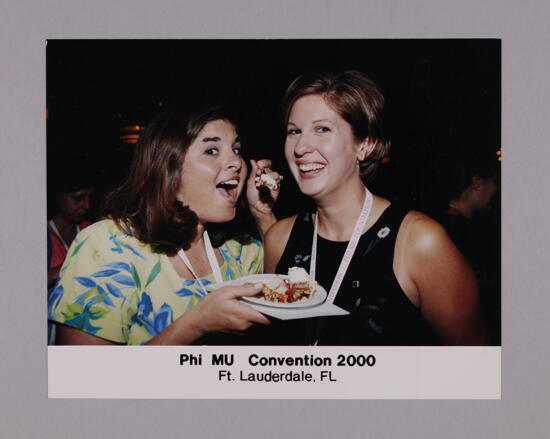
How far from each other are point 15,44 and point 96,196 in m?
0.81

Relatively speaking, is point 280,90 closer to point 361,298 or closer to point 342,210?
point 342,210

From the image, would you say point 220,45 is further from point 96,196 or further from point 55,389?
point 55,389

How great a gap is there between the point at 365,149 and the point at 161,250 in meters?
1.03

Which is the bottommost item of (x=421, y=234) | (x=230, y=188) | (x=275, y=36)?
(x=421, y=234)

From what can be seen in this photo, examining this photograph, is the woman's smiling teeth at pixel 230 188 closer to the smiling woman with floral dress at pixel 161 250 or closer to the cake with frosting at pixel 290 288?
the smiling woman with floral dress at pixel 161 250

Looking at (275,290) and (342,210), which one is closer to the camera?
Result: (275,290)

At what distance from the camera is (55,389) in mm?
2918

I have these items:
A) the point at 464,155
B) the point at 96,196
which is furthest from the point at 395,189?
the point at 96,196

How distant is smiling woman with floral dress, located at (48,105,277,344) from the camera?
2758 mm

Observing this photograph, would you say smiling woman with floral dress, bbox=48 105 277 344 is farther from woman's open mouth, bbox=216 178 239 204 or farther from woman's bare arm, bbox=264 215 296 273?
woman's bare arm, bbox=264 215 296 273

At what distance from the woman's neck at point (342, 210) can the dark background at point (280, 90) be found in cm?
9

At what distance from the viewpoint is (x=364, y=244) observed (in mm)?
2785

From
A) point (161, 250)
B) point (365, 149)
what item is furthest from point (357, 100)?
point (161, 250)

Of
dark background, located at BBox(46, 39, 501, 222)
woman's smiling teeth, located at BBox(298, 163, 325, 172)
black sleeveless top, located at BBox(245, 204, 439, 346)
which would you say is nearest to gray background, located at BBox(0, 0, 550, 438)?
dark background, located at BBox(46, 39, 501, 222)
